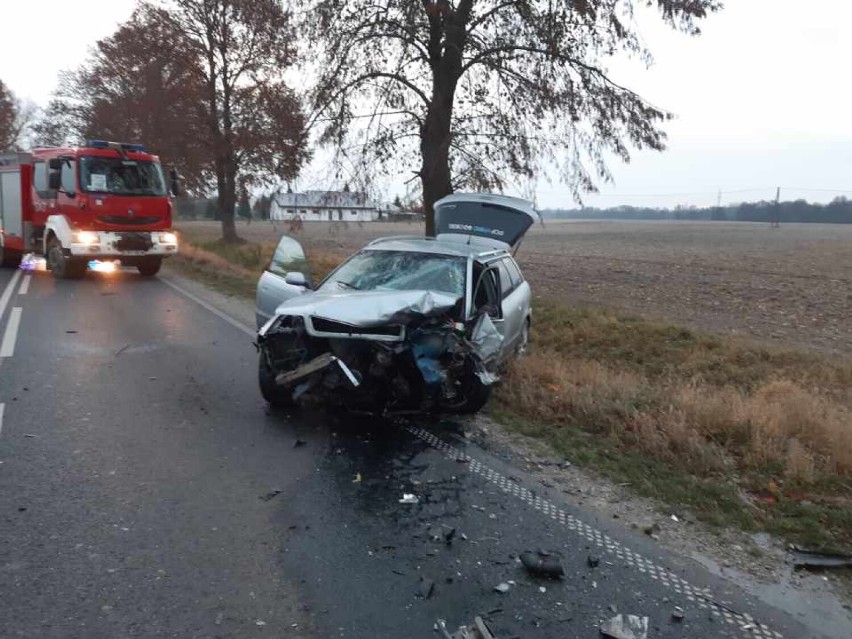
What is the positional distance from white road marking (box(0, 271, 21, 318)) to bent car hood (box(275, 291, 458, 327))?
24.7 ft

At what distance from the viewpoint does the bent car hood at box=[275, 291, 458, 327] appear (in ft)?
17.7

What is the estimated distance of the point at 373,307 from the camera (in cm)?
558

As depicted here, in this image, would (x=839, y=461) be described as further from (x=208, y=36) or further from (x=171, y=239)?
(x=208, y=36)

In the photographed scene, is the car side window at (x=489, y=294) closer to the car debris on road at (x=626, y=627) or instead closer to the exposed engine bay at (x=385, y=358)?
the exposed engine bay at (x=385, y=358)

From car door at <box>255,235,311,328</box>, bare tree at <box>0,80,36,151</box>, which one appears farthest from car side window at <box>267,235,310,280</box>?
bare tree at <box>0,80,36,151</box>

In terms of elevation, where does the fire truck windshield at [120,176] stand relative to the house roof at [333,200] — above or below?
above

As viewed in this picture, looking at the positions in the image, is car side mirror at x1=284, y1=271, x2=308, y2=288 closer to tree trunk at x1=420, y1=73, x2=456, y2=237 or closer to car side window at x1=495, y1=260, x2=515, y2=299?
car side window at x1=495, y1=260, x2=515, y2=299

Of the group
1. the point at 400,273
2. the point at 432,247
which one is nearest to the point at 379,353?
the point at 400,273

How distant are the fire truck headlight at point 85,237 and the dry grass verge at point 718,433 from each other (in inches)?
444

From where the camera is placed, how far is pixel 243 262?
20609mm

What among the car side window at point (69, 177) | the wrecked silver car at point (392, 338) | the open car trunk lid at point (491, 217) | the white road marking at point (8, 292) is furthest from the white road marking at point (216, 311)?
the wrecked silver car at point (392, 338)

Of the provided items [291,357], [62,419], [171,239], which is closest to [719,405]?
[291,357]

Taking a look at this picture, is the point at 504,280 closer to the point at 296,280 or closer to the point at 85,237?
the point at 296,280

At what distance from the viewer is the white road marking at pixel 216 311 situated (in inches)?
410
